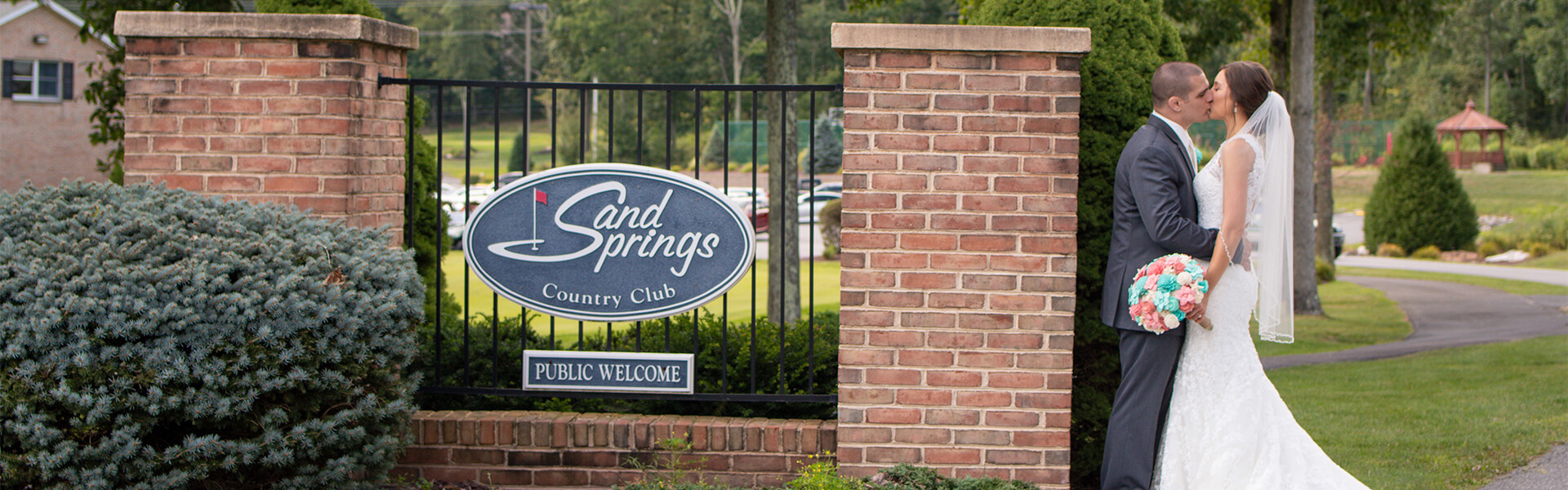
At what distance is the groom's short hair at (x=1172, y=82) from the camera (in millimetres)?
3742

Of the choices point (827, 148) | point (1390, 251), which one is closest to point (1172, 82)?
point (1390, 251)

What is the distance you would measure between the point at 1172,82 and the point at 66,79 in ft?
102

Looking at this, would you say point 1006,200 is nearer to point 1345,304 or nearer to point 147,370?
point 147,370

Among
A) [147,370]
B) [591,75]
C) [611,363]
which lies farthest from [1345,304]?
[591,75]

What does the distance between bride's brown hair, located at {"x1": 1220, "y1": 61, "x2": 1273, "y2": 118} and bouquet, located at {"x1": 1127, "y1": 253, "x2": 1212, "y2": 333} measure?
1.87 feet

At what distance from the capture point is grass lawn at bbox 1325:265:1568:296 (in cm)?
1622

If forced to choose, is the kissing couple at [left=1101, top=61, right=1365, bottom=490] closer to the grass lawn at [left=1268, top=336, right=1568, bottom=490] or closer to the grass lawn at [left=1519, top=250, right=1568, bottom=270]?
the grass lawn at [left=1268, top=336, right=1568, bottom=490]

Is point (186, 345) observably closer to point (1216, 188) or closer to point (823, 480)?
point (823, 480)

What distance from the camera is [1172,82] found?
3756mm

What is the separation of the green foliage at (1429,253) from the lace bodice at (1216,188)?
2308 cm

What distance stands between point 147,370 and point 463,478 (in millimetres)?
1440

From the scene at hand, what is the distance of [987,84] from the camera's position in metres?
3.92

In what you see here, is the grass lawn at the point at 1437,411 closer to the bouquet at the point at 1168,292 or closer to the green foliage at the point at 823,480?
the bouquet at the point at 1168,292

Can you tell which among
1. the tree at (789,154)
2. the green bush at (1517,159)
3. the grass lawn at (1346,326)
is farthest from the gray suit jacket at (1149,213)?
the green bush at (1517,159)
